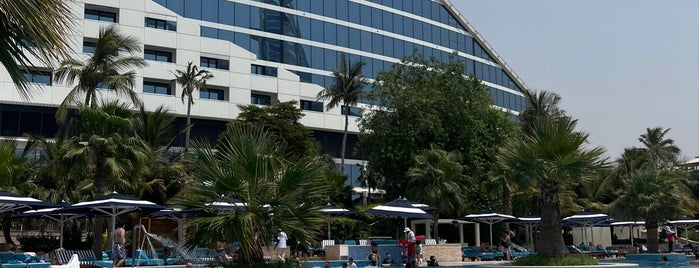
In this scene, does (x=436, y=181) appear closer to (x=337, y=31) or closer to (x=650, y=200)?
(x=650, y=200)

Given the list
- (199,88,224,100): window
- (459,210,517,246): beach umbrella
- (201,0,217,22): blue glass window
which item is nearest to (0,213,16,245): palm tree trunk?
(459,210,517,246): beach umbrella

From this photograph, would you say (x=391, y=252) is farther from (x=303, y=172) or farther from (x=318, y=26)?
(x=318, y=26)

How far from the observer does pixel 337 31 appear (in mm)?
66625

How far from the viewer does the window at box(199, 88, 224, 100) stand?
5681 cm

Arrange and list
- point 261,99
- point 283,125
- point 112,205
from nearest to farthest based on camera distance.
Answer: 1. point 112,205
2. point 283,125
3. point 261,99

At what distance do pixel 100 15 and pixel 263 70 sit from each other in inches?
539

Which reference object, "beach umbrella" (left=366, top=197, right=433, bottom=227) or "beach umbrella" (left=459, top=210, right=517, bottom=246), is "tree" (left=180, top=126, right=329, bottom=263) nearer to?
"beach umbrella" (left=366, top=197, right=433, bottom=227)

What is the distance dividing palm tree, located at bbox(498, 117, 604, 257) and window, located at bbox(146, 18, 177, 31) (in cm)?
3691

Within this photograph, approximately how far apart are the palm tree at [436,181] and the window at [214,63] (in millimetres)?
22977

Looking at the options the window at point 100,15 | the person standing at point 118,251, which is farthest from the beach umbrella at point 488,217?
the window at point 100,15

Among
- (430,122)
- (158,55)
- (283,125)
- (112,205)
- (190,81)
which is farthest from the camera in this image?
(158,55)

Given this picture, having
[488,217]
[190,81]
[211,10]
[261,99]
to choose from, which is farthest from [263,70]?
[488,217]

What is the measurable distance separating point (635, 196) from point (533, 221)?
6.72 m

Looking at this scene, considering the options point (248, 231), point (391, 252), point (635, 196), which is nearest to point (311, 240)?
point (248, 231)
